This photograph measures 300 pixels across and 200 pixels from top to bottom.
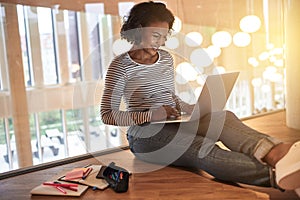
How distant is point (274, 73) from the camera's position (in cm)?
301

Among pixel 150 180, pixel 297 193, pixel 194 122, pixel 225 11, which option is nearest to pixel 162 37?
pixel 194 122

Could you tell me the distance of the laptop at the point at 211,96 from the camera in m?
1.35

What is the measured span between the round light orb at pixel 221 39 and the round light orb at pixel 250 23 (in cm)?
14

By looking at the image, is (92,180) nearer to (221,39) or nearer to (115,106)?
(115,106)

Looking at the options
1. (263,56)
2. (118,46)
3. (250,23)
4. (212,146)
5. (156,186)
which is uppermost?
(250,23)

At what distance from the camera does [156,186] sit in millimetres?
1334

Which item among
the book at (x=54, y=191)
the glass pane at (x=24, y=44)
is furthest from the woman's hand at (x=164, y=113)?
the glass pane at (x=24, y=44)

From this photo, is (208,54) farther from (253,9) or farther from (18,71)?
(18,71)

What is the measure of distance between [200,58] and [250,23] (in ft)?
1.92

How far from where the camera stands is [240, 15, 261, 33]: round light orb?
9.41 ft

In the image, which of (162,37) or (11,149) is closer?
(162,37)

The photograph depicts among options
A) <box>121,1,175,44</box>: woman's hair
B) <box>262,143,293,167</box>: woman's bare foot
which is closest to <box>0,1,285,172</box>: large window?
<box>121,1,175,44</box>: woman's hair

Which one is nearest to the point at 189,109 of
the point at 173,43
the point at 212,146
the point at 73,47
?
the point at 212,146

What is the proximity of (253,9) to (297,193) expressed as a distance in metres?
2.12
